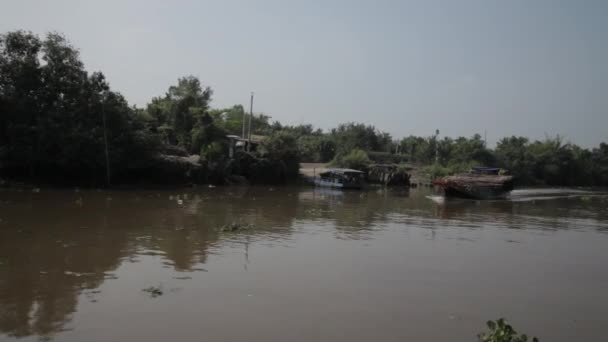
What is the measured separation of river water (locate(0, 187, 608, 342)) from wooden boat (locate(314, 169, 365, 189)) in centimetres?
2378

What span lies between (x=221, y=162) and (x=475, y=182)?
2096cm

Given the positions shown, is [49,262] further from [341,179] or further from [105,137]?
[341,179]

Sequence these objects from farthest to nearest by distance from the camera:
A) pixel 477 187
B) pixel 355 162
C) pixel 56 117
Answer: pixel 355 162
pixel 477 187
pixel 56 117

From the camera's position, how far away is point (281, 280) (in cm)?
873

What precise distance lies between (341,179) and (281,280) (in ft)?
110

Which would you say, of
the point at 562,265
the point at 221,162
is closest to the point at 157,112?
the point at 221,162

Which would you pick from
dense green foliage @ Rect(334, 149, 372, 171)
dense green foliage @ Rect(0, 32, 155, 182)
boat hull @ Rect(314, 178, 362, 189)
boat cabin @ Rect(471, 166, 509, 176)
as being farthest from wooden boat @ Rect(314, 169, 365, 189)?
dense green foliage @ Rect(0, 32, 155, 182)

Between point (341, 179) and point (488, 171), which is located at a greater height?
point (488, 171)

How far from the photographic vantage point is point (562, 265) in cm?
1158

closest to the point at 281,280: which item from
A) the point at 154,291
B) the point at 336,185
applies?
the point at 154,291

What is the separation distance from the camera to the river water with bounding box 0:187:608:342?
6.25 meters

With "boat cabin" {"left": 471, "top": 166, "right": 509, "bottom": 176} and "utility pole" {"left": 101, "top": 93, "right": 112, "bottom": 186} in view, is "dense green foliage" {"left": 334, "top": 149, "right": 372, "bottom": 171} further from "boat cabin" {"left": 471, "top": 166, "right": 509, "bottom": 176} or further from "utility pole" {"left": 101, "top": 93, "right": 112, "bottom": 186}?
"utility pole" {"left": 101, "top": 93, "right": 112, "bottom": 186}

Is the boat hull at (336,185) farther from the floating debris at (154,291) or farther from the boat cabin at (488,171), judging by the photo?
the floating debris at (154,291)

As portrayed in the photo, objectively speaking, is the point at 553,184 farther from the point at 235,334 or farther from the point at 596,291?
the point at 235,334
